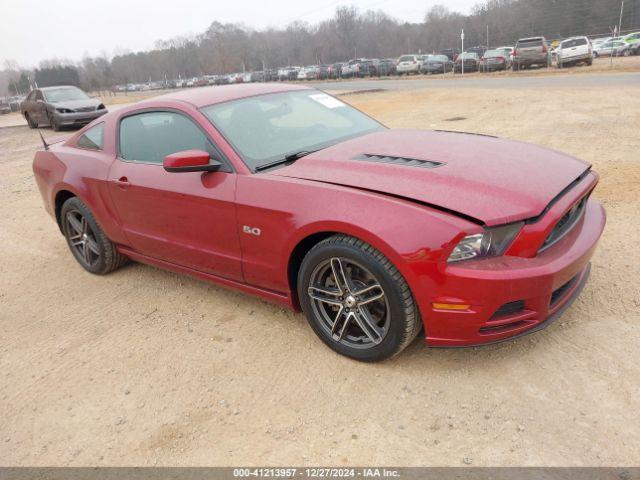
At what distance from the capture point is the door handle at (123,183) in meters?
3.86

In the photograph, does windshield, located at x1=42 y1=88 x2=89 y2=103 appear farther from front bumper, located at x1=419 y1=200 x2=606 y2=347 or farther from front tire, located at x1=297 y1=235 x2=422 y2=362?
front bumper, located at x1=419 y1=200 x2=606 y2=347

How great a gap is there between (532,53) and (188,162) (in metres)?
27.4

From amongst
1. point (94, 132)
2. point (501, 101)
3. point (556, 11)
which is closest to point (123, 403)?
point (94, 132)

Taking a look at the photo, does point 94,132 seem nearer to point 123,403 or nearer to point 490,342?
point 123,403

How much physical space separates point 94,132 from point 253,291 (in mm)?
2284

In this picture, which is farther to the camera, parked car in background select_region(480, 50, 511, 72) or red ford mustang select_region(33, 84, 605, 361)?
parked car in background select_region(480, 50, 511, 72)

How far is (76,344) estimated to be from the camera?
3516 millimetres

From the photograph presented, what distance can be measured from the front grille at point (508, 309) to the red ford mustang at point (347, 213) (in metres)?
0.01

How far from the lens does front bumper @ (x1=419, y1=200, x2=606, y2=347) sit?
2418 mm

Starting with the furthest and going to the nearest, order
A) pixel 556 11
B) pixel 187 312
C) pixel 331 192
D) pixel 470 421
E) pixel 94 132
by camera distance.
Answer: pixel 556 11, pixel 94 132, pixel 187 312, pixel 331 192, pixel 470 421

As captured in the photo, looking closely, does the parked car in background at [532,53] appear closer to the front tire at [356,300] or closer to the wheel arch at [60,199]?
the wheel arch at [60,199]

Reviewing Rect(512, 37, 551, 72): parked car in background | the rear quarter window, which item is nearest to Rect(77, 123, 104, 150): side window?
Rect(512, 37, 551, 72): parked car in background

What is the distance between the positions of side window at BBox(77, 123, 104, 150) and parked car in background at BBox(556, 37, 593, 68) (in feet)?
87.5

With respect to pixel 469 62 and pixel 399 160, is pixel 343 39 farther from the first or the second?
pixel 399 160
